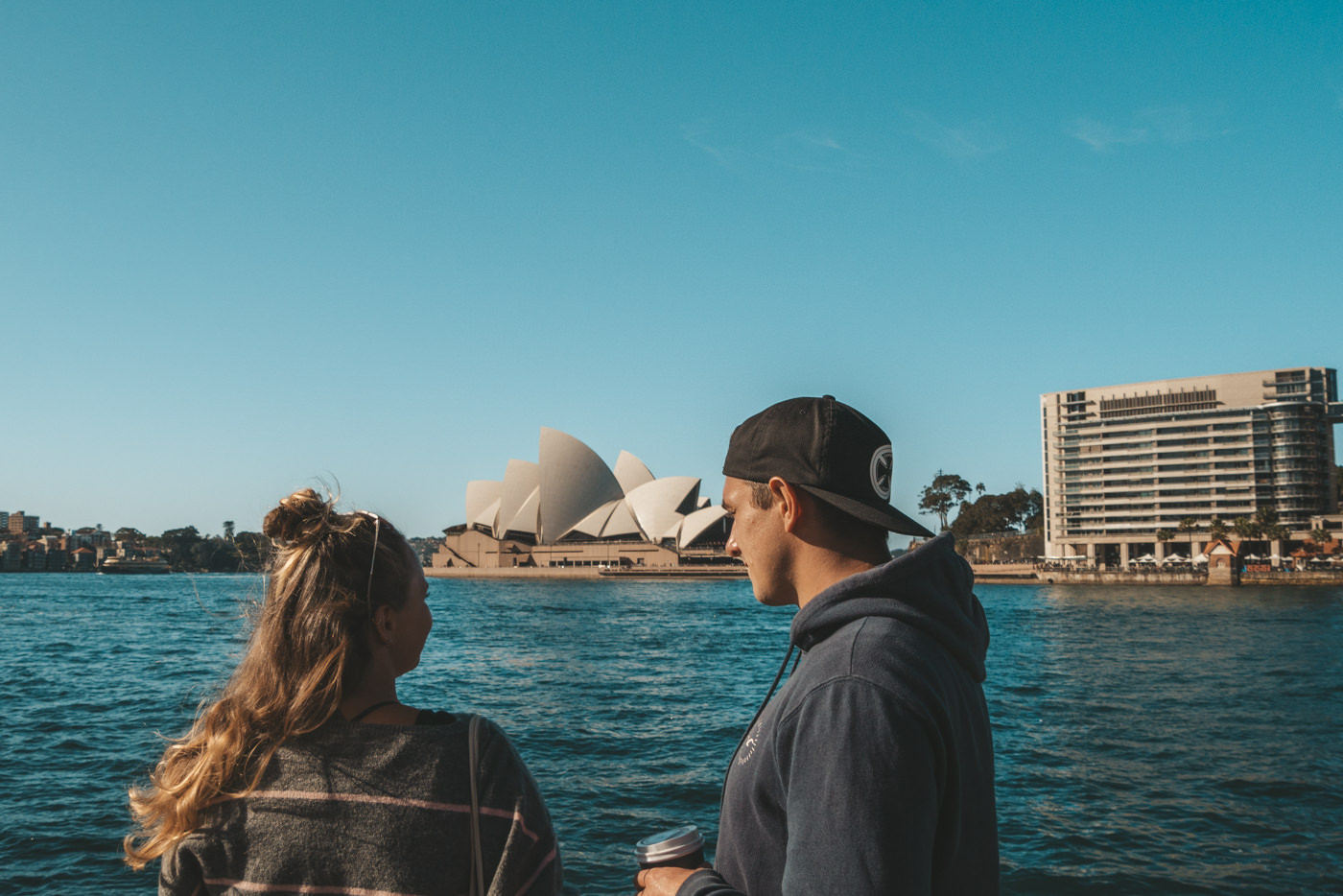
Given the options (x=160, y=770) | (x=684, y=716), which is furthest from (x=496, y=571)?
(x=160, y=770)

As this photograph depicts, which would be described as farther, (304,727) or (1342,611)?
(1342,611)

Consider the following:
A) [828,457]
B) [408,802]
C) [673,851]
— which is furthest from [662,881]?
[828,457]

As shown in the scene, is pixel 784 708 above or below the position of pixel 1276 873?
above

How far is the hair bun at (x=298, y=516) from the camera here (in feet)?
3.71

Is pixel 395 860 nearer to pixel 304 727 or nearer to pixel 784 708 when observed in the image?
pixel 304 727

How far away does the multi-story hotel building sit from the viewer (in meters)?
59.8

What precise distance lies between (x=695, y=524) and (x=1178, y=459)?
35.4 m

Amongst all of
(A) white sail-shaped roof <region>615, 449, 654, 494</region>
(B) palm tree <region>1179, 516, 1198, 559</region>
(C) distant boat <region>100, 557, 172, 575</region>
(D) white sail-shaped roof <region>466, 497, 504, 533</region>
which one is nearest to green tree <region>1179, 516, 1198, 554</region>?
(B) palm tree <region>1179, 516, 1198, 559</region>

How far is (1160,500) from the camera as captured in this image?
207ft

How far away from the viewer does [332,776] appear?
3.46ft

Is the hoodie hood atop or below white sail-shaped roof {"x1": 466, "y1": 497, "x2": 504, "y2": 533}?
below

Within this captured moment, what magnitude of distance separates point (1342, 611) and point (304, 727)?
3313cm

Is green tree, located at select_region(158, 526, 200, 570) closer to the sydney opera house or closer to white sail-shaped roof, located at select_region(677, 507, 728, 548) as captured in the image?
the sydney opera house

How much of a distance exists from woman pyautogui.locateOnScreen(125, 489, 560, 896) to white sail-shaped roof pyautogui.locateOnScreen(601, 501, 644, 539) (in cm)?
5750
